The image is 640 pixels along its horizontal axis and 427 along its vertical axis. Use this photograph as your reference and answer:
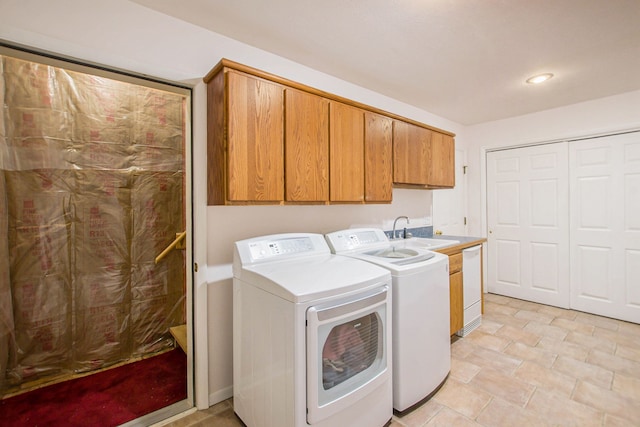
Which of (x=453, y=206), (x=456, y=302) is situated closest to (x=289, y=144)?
(x=456, y=302)

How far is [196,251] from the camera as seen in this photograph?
1875 millimetres

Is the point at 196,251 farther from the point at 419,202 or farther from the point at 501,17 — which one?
the point at 419,202

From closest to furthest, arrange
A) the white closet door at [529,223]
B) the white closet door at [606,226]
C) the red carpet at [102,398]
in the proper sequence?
the red carpet at [102,398]
the white closet door at [606,226]
the white closet door at [529,223]

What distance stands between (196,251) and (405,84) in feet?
7.91

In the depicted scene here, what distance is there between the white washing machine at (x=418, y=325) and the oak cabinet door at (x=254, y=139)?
0.78 meters

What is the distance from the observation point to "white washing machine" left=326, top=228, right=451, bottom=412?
5.74 ft

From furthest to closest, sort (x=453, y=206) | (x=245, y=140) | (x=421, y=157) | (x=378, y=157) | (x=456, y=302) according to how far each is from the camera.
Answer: (x=453, y=206) < (x=421, y=157) < (x=456, y=302) < (x=378, y=157) < (x=245, y=140)

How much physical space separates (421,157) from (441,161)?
0.43m

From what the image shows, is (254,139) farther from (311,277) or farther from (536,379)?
(536,379)

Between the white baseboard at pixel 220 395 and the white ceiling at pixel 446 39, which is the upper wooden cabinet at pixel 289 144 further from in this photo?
the white baseboard at pixel 220 395

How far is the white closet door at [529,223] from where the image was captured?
353 cm

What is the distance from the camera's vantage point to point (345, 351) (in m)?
1.50

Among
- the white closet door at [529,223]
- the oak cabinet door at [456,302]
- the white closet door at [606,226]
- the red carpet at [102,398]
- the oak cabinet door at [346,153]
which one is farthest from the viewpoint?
the white closet door at [529,223]

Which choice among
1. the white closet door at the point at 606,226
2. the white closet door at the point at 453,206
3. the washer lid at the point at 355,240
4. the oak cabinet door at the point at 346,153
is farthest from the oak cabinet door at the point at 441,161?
the white closet door at the point at 606,226
